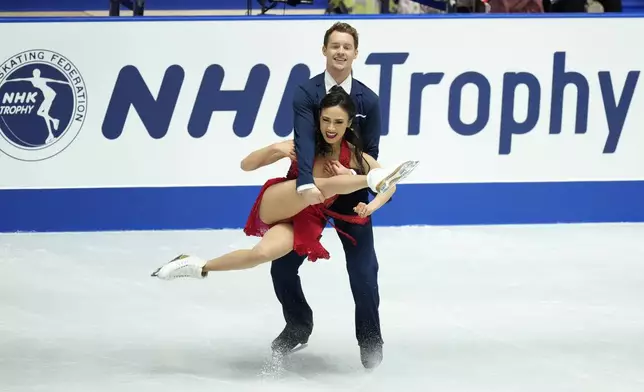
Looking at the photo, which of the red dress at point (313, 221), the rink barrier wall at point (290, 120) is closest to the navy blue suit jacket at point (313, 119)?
the red dress at point (313, 221)

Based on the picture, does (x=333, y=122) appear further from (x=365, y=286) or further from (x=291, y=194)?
(x=365, y=286)

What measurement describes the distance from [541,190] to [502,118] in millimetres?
551

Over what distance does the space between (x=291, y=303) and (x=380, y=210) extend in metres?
2.86

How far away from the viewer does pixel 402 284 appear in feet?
19.0

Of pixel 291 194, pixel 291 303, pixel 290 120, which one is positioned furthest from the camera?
pixel 290 120

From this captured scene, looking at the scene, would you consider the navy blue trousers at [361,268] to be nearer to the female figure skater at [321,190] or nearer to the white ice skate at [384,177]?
the female figure skater at [321,190]

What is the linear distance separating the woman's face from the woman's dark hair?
15 mm

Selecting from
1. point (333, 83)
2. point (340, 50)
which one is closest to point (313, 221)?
point (333, 83)

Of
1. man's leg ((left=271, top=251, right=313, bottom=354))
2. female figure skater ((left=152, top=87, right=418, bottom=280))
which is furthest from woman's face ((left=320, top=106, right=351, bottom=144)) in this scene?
man's leg ((left=271, top=251, right=313, bottom=354))

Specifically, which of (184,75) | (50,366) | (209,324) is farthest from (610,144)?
(50,366)

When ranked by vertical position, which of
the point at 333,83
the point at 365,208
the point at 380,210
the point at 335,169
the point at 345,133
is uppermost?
the point at 333,83

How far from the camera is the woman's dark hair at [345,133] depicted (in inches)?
163

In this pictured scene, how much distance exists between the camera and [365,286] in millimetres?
4332

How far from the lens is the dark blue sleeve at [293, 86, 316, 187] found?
4.13 m
